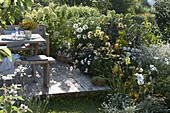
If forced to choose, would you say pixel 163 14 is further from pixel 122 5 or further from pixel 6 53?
pixel 122 5

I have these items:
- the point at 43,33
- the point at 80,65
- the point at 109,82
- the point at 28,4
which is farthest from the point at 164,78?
the point at 28,4

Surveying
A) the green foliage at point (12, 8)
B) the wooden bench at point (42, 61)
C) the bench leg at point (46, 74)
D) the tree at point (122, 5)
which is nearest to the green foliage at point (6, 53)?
the green foliage at point (12, 8)

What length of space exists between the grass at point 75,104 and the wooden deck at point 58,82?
0.37 ft

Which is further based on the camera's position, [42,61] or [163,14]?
[163,14]

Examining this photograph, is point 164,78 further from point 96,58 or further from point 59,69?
point 59,69

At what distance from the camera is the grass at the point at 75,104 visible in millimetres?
4066

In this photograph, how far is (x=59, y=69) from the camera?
5.83 meters

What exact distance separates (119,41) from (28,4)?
150 inches

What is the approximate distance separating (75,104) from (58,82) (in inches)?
31.6

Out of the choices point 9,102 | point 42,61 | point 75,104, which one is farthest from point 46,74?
point 9,102

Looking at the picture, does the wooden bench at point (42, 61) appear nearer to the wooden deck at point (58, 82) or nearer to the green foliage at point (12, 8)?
the wooden deck at point (58, 82)

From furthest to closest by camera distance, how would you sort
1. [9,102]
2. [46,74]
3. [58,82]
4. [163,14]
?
[163,14] < [58,82] < [46,74] < [9,102]

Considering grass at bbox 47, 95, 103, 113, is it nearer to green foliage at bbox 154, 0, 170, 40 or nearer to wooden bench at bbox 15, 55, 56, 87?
wooden bench at bbox 15, 55, 56, 87

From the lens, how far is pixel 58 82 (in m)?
4.98
